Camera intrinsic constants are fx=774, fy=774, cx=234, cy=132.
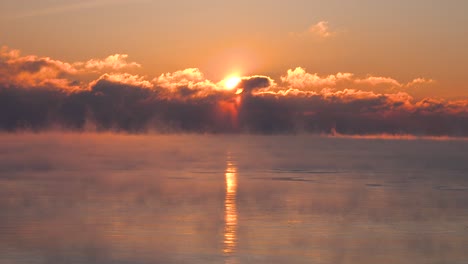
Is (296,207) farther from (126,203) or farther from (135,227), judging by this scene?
(135,227)

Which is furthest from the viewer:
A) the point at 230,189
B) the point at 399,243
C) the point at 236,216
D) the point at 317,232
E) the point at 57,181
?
the point at 57,181

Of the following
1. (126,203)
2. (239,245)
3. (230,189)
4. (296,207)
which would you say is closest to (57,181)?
(230,189)

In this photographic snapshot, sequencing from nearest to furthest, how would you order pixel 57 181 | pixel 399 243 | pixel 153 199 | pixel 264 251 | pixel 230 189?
pixel 264 251 < pixel 399 243 < pixel 153 199 < pixel 230 189 < pixel 57 181

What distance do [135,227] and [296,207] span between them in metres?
12.2

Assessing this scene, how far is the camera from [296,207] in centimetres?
4244

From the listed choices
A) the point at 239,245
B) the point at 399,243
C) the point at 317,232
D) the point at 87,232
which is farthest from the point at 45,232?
the point at 399,243

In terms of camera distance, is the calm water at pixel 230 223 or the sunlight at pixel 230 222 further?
the sunlight at pixel 230 222

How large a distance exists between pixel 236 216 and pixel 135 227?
6.55 metres

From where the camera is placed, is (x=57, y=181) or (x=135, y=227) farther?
(x=57, y=181)

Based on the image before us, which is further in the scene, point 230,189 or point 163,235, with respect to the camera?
point 230,189

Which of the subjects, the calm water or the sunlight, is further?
the sunlight

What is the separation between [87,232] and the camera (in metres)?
31.5

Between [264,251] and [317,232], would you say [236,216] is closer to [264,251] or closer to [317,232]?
[317,232]

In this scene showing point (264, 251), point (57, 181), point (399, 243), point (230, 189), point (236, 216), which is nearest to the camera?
point (264, 251)
